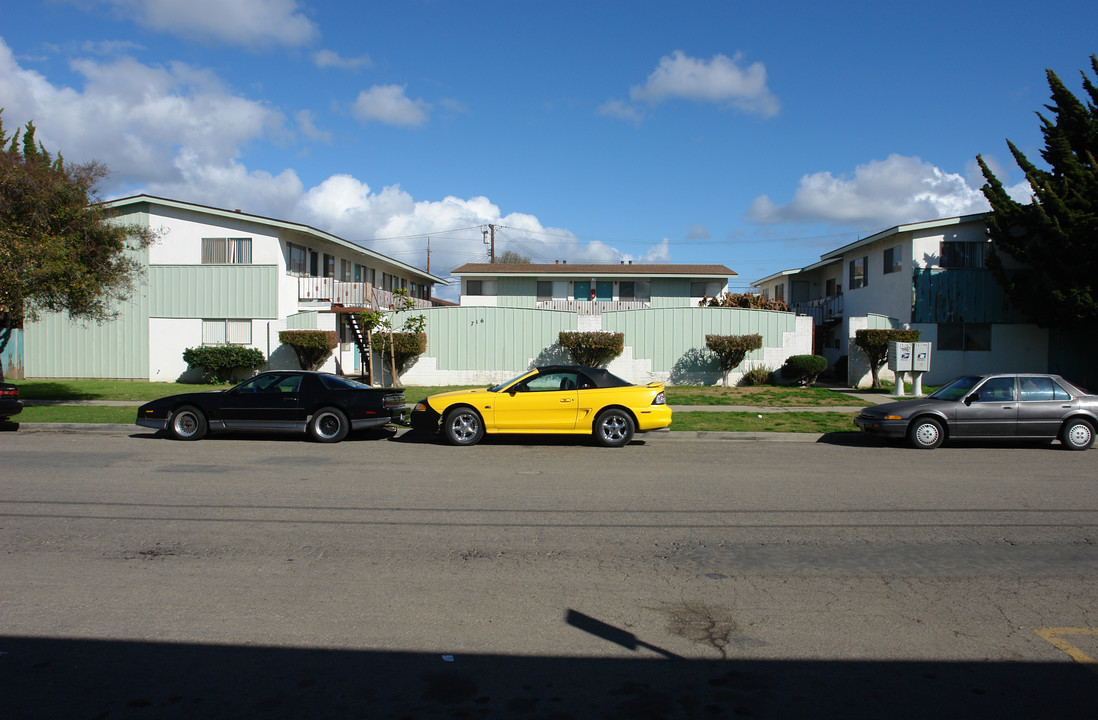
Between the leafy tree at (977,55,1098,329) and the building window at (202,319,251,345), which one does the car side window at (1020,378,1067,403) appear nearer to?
the leafy tree at (977,55,1098,329)

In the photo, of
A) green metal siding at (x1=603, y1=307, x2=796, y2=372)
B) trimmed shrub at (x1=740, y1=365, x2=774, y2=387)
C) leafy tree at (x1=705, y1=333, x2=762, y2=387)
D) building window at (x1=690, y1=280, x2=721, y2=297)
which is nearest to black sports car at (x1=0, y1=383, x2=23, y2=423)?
green metal siding at (x1=603, y1=307, x2=796, y2=372)

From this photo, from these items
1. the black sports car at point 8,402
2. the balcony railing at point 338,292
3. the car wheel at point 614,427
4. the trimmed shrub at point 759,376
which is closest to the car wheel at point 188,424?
the black sports car at point 8,402

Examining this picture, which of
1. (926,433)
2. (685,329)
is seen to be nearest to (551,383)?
(926,433)

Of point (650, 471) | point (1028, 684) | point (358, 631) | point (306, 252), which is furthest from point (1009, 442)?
point (306, 252)

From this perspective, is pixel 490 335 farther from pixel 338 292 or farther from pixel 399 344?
pixel 338 292

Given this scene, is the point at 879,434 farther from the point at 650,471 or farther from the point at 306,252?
the point at 306,252

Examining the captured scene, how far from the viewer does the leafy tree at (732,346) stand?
2320cm

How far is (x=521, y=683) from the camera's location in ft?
12.5

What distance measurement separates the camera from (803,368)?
23359mm

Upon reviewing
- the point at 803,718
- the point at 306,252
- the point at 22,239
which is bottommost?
the point at 803,718

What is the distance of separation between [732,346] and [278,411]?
14.6 m

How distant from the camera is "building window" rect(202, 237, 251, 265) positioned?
26.9 meters

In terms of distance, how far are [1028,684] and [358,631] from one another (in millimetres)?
3717

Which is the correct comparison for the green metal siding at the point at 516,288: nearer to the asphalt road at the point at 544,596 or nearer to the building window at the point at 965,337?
the building window at the point at 965,337
